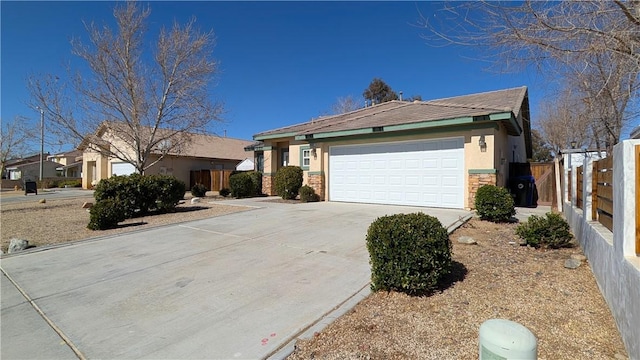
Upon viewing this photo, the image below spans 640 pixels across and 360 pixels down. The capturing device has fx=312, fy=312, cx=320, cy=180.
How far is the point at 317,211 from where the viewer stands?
33.3 ft

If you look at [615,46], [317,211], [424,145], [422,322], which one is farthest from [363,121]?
[422,322]

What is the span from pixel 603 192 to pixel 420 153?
6.61 m

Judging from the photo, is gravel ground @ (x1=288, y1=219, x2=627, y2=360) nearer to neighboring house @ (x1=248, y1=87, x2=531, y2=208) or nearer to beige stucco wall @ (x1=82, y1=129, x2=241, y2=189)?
neighboring house @ (x1=248, y1=87, x2=531, y2=208)

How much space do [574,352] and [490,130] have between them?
8066 millimetres

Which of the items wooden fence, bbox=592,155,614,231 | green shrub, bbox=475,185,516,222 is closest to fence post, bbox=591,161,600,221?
wooden fence, bbox=592,155,614,231

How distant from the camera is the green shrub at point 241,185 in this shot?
16.1m

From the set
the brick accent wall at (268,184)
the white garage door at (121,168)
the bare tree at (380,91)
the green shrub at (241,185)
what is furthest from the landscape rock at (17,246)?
the bare tree at (380,91)

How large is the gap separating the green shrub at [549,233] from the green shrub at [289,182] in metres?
9.69

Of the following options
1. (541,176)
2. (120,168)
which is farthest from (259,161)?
(541,176)

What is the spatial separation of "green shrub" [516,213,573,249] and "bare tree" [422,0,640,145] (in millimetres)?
2305

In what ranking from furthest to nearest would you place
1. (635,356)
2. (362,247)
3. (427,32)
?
1. (362,247)
2. (427,32)
3. (635,356)

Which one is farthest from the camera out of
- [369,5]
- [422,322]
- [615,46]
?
[369,5]

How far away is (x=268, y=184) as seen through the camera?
1766 centimetres

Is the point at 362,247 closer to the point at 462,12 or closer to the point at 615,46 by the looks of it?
the point at 462,12
